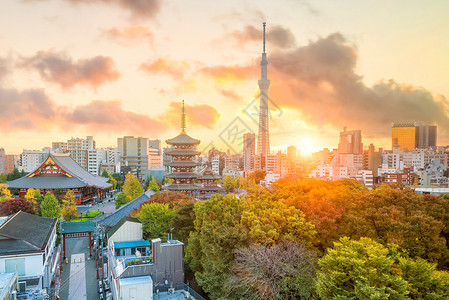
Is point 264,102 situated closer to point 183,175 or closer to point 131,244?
point 183,175

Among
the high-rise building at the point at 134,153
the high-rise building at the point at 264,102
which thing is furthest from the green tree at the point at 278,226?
the high-rise building at the point at 134,153

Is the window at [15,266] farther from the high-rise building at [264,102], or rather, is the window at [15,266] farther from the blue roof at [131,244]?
the high-rise building at [264,102]

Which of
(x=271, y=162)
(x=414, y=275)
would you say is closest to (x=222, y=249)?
(x=414, y=275)

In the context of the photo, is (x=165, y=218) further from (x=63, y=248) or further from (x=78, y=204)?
(x=78, y=204)

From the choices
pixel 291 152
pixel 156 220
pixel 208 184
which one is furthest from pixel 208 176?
pixel 291 152

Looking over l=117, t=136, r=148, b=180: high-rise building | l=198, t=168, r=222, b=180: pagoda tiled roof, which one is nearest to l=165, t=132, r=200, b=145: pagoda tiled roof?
l=198, t=168, r=222, b=180: pagoda tiled roof

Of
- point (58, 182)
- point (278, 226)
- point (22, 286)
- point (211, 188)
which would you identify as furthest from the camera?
point (58, 182)
